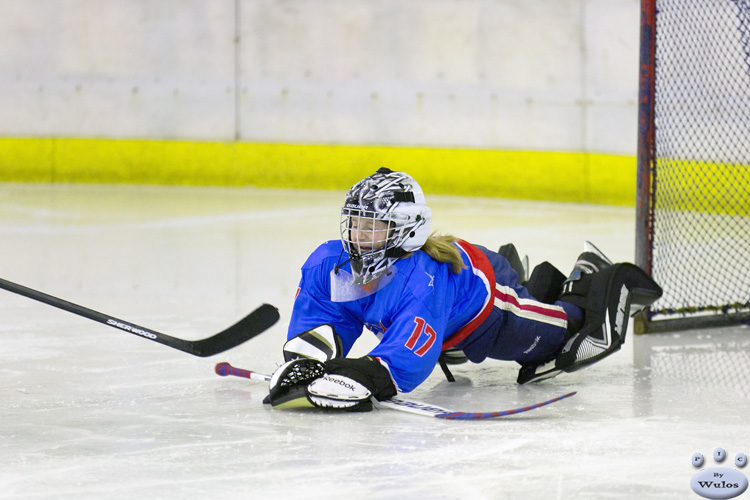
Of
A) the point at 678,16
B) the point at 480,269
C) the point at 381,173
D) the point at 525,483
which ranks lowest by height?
the point at 525,483

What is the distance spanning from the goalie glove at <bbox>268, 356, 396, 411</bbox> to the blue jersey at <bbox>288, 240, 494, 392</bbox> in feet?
0.14

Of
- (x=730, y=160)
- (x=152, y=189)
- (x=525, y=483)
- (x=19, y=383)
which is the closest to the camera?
(x=525, y=483)

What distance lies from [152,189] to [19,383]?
249 inches

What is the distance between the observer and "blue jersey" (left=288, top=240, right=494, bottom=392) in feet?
9.76

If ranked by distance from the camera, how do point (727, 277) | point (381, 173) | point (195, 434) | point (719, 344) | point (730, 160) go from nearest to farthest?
1. point (195, 434)
2. point (381, 173)
3. point (719, 344)
4. point (727, 277)
5. point (730, 160)

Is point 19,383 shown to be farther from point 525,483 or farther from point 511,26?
point 511,26

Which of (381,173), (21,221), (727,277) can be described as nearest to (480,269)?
(381,173)

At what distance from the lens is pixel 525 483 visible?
97.3 inches

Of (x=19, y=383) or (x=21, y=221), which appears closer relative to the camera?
(x=19, y=383)

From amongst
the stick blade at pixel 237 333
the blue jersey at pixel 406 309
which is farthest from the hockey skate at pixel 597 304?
the stick blade at pixel 237 333

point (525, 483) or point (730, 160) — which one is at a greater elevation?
Result: point (730, 160)

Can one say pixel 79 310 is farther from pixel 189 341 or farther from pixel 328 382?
pixel 328 382
